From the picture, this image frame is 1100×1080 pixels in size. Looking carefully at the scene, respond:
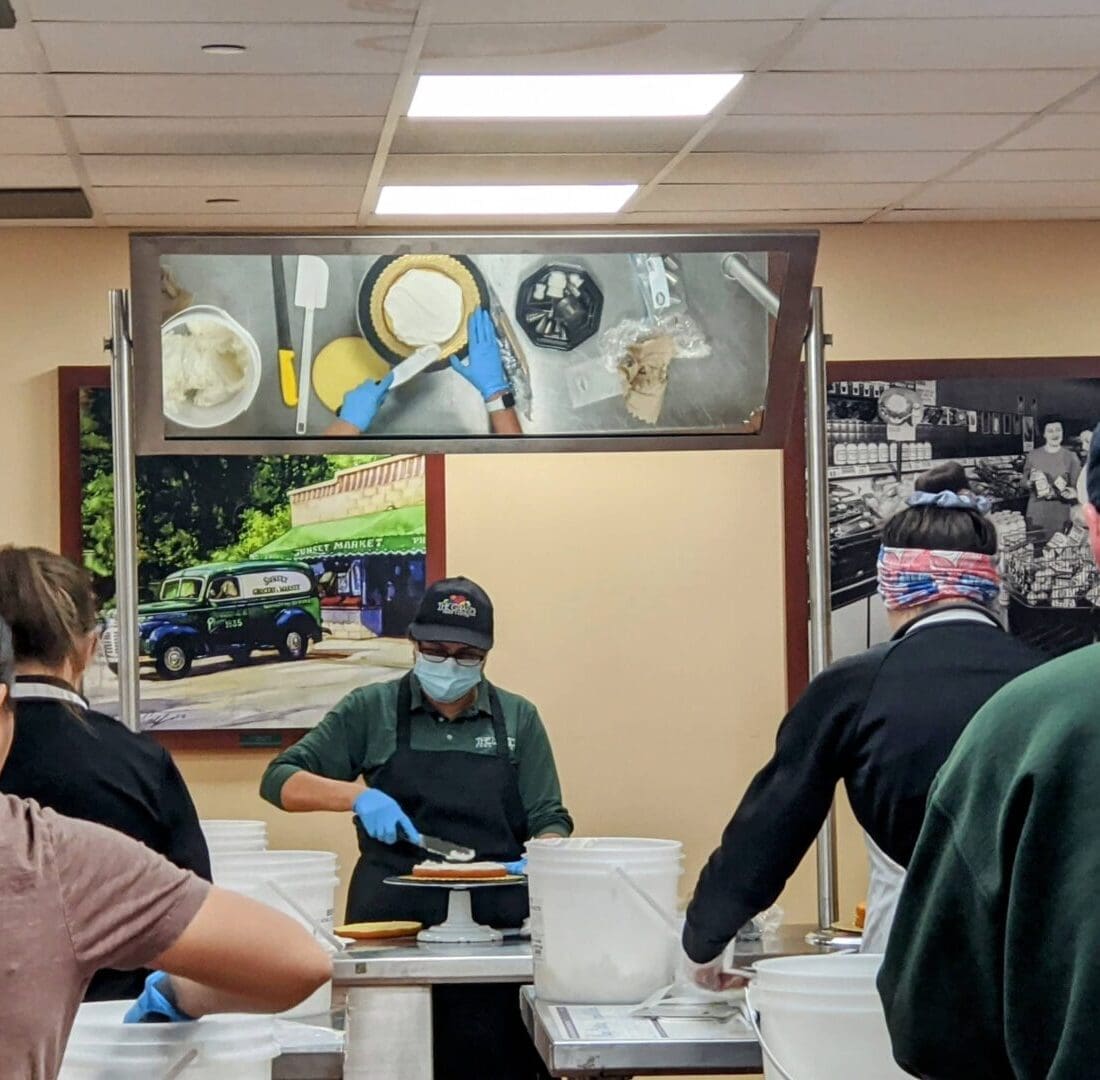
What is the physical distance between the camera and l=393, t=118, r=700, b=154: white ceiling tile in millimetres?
4770

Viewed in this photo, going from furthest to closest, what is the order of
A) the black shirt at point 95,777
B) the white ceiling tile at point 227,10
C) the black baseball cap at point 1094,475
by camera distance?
the white ceiling tile at point 227,10 < the black shirt at point 95,777 < the black baseball cap at point 1094,475

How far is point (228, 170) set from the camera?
5223 mm

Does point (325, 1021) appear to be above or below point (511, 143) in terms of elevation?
below

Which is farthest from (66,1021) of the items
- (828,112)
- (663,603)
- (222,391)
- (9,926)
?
(663,603)

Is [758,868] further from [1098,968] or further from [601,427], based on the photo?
[1098,968]

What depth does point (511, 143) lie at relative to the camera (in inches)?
196

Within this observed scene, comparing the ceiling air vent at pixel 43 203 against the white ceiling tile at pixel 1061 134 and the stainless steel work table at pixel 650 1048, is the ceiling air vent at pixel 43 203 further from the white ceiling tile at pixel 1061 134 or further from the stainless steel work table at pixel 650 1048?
the stainless steel work table at pixel 650 1048

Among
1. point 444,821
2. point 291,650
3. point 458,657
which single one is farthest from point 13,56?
point 291,650

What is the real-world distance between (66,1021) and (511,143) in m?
3.66

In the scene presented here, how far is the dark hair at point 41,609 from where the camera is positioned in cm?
292

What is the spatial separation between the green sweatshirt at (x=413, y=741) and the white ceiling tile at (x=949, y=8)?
6.03 feet

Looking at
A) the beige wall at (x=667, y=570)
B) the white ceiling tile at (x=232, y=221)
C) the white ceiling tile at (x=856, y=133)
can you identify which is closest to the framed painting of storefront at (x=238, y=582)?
the beige wall at (x=667, y=570)

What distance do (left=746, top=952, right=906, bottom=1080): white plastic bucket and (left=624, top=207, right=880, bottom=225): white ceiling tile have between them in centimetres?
391

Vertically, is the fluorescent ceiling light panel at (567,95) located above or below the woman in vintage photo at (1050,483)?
above
